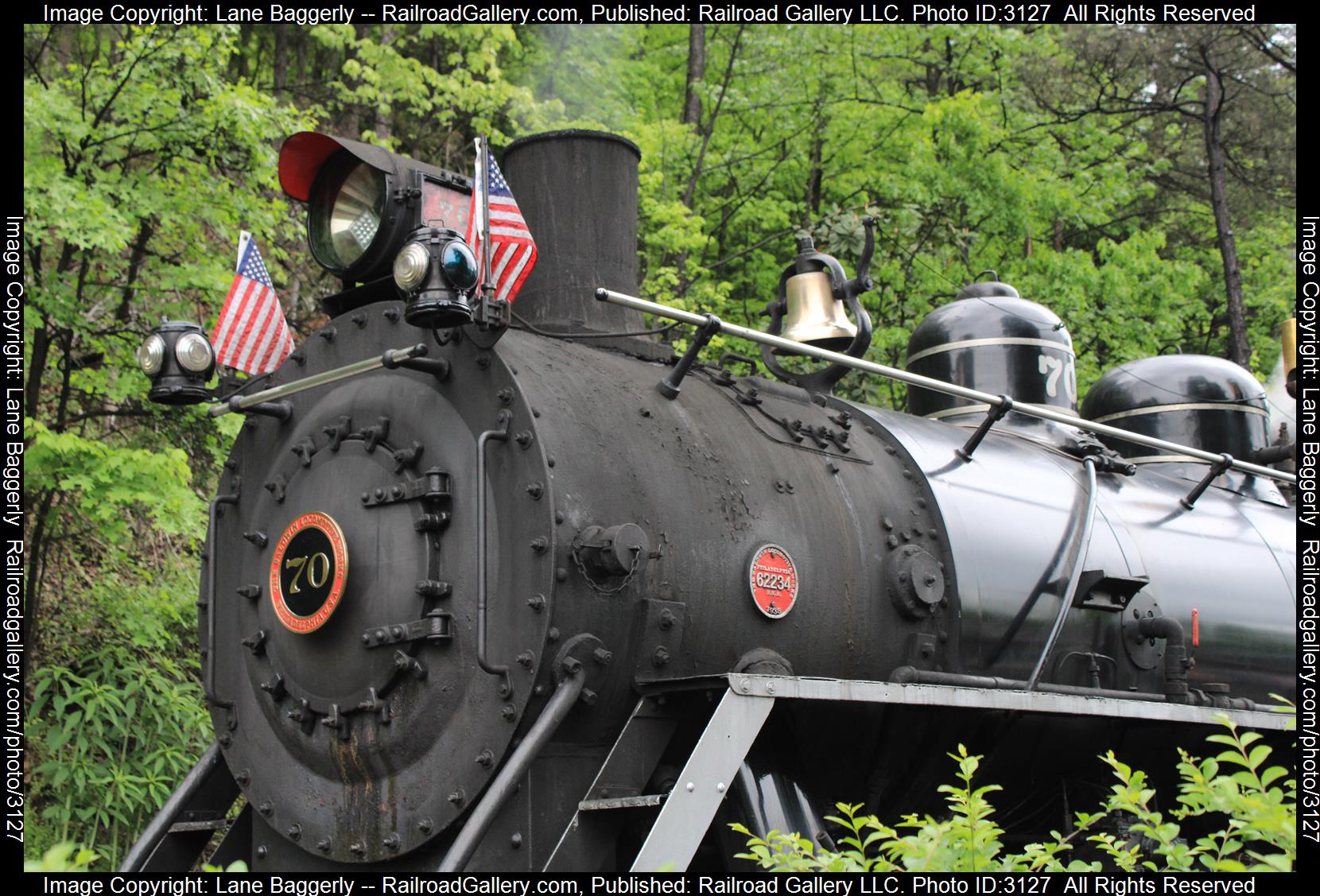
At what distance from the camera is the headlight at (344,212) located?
178 inches

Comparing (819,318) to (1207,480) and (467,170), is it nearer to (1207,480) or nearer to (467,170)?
(1207,480)

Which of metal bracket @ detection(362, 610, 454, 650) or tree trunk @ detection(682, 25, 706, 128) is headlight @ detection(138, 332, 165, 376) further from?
tree trunk @ detection(682, 25, 706, 128)

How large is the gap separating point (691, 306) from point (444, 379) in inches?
353

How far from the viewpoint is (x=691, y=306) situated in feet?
42.2

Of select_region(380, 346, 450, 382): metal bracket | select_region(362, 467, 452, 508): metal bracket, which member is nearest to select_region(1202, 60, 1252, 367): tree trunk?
select_region(380, 346, 450, 382): metal bracket

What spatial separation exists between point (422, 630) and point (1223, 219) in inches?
531

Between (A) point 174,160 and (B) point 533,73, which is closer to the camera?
(A) point 174,160

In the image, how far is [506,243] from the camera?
4.14 meters

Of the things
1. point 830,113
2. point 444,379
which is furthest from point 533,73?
point 444,379

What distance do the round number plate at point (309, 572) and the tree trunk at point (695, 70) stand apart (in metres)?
12.6
